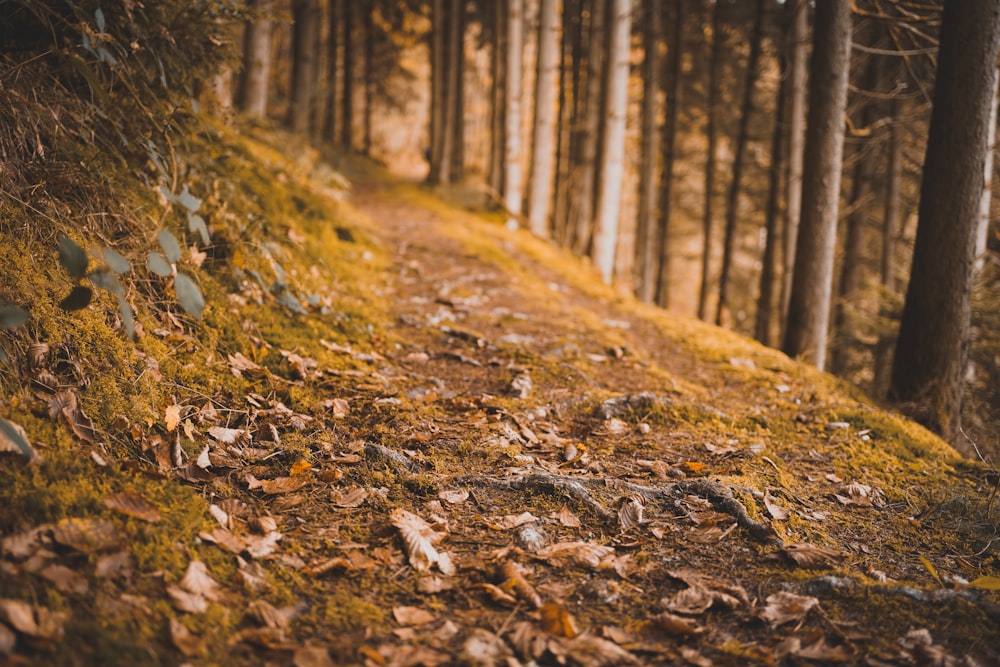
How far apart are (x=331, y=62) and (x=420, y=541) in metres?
20.9

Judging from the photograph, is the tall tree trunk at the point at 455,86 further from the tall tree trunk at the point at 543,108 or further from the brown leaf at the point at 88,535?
the brown leaf at the point at 88,535

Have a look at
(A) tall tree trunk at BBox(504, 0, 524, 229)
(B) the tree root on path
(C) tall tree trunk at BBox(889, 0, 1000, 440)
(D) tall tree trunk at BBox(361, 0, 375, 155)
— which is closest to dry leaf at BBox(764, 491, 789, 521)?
(B) the tree root on path

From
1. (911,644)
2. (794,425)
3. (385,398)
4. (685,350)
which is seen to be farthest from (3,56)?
(685,350)

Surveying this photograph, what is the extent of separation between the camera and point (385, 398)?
3.62 metres

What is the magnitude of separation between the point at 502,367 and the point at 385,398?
4.09 ft

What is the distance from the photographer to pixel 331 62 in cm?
2005

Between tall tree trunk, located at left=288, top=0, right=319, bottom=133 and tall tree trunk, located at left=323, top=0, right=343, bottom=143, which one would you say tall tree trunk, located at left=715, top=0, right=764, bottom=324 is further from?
tall tree trunk, located at left=323, top=0, right=343, bottom=143

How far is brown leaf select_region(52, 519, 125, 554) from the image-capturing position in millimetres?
1739

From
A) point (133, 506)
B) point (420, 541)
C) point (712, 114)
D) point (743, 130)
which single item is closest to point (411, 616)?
point (420, 541)

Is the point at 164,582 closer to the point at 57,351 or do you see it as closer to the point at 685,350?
the point at 57,351

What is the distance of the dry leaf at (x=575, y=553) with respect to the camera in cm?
234

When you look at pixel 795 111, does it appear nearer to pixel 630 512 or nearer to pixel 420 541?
pixel 630 512

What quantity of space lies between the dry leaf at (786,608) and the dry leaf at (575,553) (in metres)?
0.59

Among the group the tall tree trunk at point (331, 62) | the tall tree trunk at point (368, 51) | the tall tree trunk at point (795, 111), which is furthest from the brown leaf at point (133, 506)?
the tall tree trunk at point (368, 51)
